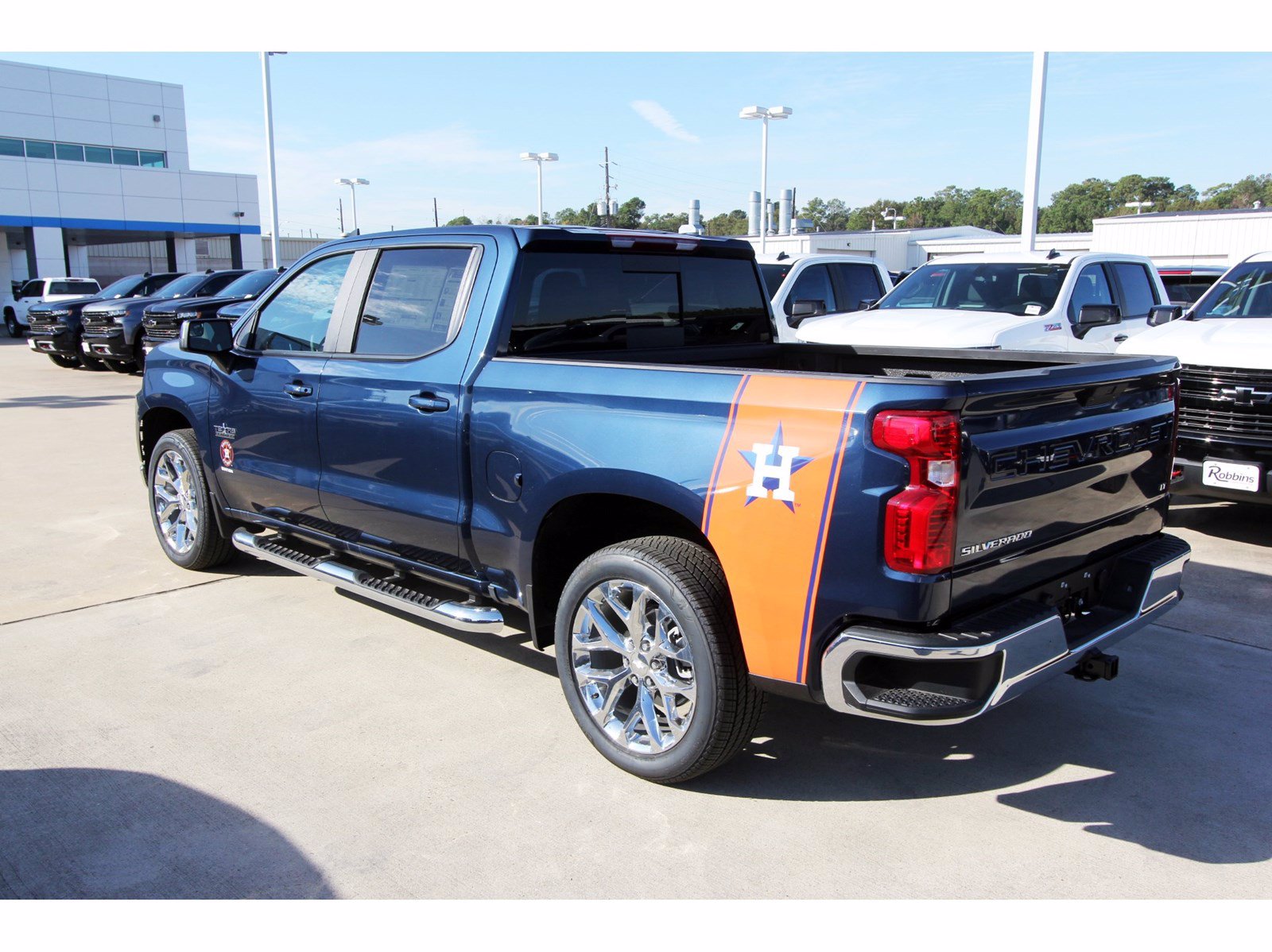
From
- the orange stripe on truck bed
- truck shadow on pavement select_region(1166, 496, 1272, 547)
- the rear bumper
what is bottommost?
truck shadow on pavement select_region(1166, 496, 1272, 547)

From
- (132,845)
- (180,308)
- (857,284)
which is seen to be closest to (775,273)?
(857,284)

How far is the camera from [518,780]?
3621mm

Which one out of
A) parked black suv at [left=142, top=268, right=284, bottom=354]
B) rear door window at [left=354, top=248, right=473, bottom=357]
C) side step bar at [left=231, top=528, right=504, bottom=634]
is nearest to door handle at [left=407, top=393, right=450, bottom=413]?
rear door window at [left=354, top=248, right=473, bottom=357]

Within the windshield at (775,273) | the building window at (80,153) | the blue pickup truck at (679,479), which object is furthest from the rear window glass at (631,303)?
the building window at (80,153)

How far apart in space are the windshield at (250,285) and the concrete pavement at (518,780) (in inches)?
454

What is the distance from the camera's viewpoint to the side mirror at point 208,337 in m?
5.29

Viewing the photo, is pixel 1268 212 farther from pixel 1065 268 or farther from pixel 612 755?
pixel 612 755

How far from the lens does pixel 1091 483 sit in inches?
137

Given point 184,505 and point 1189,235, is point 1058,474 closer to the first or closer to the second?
point 184,505

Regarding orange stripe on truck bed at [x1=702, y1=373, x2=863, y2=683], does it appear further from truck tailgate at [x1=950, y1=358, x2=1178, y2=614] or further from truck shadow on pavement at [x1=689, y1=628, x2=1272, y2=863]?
truck shadow on pavement at [x1=689, y1=628, x2=1272, y2=863]

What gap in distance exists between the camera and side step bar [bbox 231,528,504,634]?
13.5ft

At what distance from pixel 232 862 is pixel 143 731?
3.85 feet

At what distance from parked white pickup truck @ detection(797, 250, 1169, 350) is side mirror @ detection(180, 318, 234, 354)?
5595 mm

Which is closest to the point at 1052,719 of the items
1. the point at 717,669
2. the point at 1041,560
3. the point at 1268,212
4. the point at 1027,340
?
the point at 1041,560
